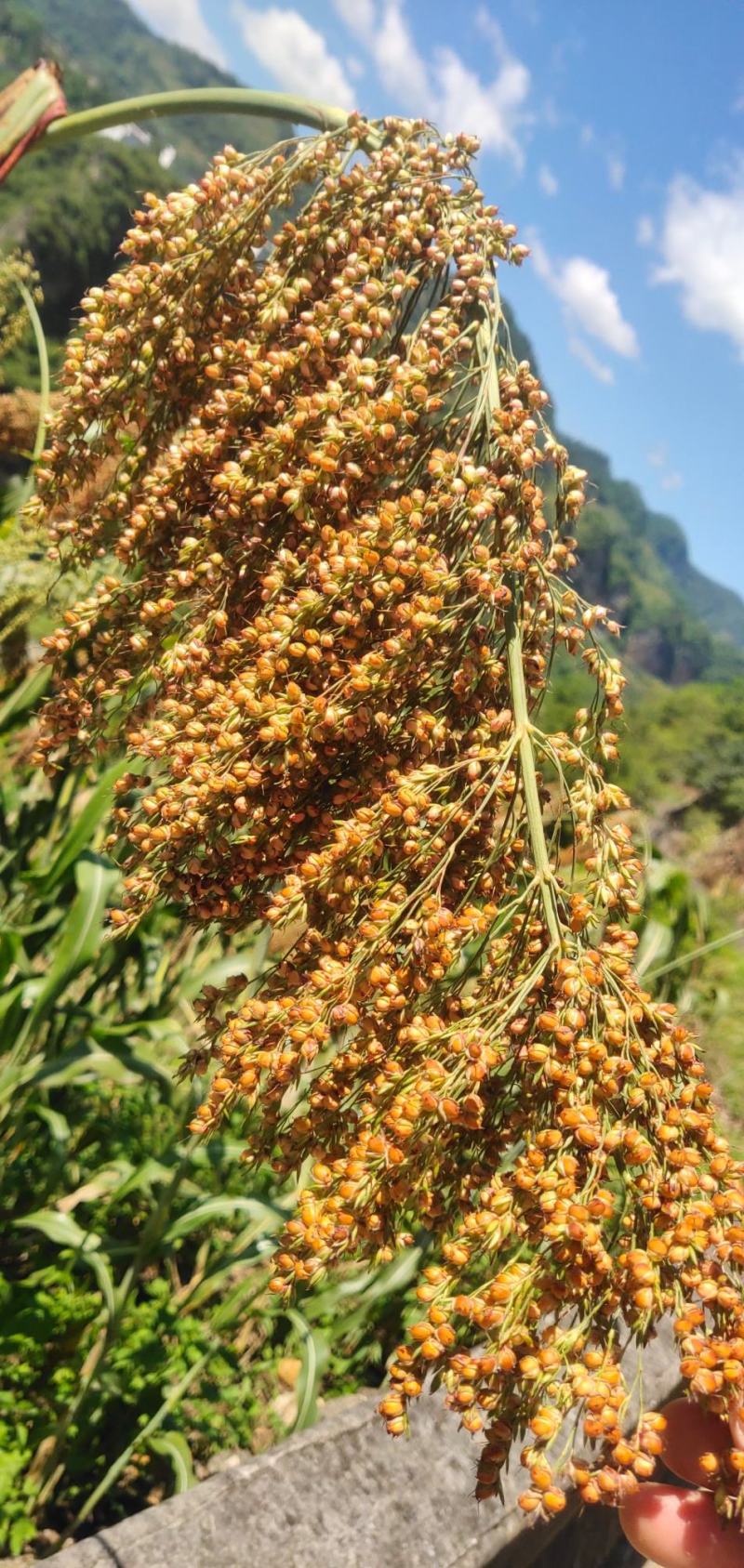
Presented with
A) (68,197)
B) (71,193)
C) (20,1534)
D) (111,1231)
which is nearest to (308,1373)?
(20,1534)

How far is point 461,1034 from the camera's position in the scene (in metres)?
0.93

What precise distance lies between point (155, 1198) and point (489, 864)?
2.18 meters

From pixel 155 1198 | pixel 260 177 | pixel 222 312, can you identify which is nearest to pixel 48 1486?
pixel 155 1198

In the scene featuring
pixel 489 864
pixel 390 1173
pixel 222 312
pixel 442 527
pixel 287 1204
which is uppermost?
pixel 222 312

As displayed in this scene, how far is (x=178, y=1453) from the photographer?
2131 mm

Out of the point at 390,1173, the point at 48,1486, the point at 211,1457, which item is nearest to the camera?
the point at 390,1173

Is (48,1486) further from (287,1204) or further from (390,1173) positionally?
(390,1173)

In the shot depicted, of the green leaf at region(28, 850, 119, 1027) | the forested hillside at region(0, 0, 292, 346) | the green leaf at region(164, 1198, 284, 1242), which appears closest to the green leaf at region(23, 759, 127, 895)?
the green leaf at region(28, 850, 119, 1027)

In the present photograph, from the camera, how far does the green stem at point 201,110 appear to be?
4.85 ft

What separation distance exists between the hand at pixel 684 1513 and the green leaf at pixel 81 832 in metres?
1.50

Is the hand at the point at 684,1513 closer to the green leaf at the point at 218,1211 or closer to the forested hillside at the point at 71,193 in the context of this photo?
the green leaf at the point at 218,1211

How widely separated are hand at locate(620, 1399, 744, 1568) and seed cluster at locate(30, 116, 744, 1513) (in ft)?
0.49

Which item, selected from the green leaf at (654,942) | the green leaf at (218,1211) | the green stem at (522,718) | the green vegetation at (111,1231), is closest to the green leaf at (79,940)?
the green vegetation at (111,1231)

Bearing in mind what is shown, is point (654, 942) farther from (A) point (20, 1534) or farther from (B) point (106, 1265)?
(A) point (20, 1534)
